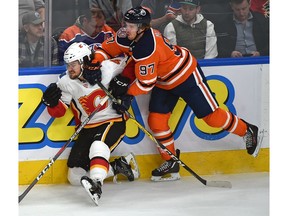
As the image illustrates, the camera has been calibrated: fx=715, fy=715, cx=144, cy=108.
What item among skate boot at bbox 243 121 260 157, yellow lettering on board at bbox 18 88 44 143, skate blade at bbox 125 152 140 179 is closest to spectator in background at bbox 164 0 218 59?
skate boot at bbox 243 121 260 157

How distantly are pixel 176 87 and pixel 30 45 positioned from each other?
2.68 feet

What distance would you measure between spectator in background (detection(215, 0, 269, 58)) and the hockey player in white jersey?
65 centimetres

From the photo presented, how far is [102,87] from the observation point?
3670 millimetres

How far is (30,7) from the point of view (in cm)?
379

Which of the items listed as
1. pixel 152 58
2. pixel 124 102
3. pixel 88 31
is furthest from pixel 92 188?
pixel 88 31

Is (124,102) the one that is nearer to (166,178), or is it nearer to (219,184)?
(166,178)

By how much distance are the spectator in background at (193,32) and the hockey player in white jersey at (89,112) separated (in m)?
0.42

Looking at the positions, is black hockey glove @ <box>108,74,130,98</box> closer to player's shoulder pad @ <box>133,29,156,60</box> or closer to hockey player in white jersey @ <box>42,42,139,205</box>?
hockey player in white jersey @ <box>42,42,139,205</box>

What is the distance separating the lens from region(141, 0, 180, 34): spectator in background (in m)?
4.03

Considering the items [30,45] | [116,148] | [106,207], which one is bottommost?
[106,207]

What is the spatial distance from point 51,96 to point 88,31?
1.55ft

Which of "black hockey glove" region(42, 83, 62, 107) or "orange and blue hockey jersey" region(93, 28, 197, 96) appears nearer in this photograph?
"orange and blue hockey jersey" region(93, 28, 197, 96)
